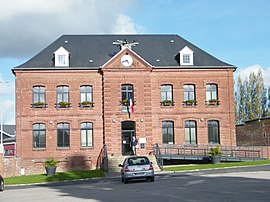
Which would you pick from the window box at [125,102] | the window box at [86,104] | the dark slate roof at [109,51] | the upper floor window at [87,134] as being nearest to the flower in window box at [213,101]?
the dark slate roof at [109,51]

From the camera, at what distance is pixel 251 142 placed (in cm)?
4550

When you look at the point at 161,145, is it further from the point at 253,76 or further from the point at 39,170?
the point at 253,76

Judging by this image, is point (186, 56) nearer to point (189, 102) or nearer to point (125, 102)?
point (189, 102)

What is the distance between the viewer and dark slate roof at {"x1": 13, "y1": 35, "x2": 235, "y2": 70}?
129 ft

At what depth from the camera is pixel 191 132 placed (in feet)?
129

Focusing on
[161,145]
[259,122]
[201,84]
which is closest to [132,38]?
[201,84]

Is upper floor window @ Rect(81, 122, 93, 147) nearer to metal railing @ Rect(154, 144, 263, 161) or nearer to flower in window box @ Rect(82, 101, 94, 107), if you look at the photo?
flower in window box @ Rect(82, 101, 94, 107)

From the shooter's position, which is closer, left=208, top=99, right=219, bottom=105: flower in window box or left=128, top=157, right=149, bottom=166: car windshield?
left=128, top=157, right=149, bottom=166: car windshield

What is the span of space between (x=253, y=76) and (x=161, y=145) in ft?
119

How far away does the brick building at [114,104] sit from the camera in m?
Result: 38.0

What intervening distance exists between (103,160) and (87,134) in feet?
10.3

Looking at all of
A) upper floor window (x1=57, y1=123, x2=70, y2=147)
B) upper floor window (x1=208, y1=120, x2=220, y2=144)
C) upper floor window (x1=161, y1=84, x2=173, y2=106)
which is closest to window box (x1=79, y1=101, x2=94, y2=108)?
upper floor window (x1=57, y1=123, x2=70, y2=147)

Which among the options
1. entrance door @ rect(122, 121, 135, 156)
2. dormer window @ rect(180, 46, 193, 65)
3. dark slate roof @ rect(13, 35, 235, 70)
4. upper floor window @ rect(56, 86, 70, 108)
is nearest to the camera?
entrance door @ rect(122, 121, 135, 156)

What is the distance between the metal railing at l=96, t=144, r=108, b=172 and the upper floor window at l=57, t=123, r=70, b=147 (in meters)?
2.97
